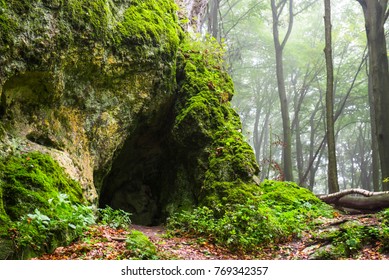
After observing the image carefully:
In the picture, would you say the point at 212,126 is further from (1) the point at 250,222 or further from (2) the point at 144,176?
(1) the point at 250,222

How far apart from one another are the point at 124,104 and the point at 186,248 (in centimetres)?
330

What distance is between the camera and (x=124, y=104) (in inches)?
282

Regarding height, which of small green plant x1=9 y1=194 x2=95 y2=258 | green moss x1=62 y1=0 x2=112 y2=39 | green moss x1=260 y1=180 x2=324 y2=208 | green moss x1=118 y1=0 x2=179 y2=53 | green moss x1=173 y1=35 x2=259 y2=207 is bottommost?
small green plant x1=9 y1=194 x2=95 y2=258

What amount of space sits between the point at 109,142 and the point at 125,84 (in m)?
1.26

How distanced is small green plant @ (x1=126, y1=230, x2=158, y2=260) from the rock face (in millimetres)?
1757

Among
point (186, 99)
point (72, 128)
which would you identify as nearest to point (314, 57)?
point (186, 99)

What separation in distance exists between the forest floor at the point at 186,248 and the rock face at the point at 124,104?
1256 millimetres

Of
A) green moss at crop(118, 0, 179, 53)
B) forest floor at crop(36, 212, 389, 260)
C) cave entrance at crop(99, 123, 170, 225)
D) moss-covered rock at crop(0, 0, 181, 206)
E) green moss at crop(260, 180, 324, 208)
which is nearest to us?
forest floor at crop(36, 212, 389, 260)

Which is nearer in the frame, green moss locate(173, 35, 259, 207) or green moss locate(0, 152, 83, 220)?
green moss locate(0, 152, 83, 220)

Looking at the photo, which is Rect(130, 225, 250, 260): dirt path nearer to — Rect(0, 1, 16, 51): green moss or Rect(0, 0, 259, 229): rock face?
Rect(0, 0, 259, 229): rock face

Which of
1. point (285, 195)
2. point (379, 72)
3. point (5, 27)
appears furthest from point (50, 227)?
point (379, 72)

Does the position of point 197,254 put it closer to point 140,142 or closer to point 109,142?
point 109,142

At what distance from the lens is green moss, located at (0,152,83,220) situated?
4.03 meters

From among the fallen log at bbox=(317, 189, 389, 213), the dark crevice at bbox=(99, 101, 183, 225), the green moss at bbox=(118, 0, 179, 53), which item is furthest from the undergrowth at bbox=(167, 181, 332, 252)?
the green moss at bbox=(118, 0, 179, 53)
